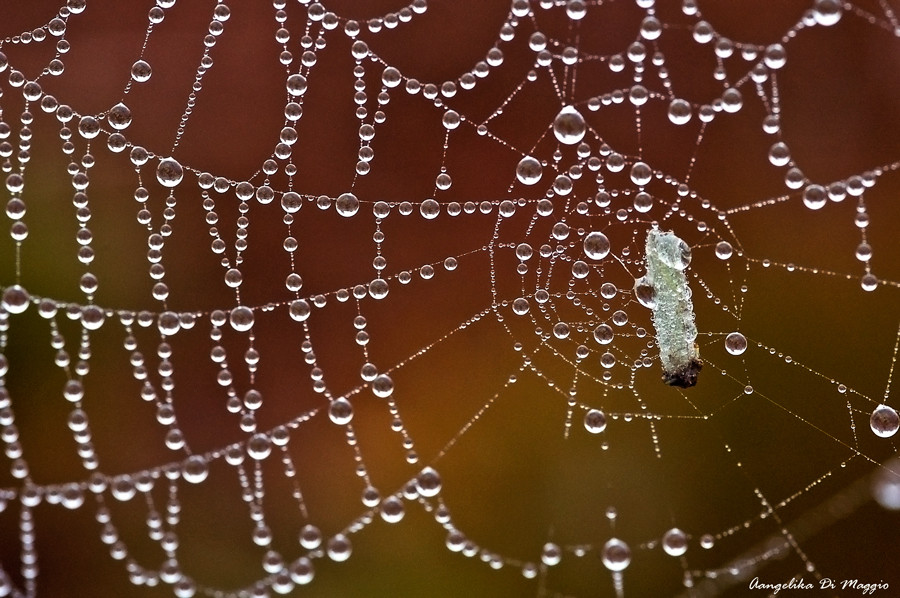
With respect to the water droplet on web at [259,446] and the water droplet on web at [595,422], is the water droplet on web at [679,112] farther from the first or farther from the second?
the water droplet on web at [259,446]

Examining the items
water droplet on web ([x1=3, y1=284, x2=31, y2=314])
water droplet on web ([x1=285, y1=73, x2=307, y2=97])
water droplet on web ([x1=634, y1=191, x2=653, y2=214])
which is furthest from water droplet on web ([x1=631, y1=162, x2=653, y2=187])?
water droplet on web ([x1=3, y1=284, x2=31, y2=314])

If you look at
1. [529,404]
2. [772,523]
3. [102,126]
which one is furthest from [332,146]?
[772,523]

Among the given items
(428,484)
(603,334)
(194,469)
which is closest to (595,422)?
(603,334)

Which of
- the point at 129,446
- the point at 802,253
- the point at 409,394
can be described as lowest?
the point at 129,446

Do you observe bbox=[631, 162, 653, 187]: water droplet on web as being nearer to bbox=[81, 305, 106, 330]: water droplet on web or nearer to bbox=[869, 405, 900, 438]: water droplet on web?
bbox=[869, 405, 900, 438]: water droplet on web

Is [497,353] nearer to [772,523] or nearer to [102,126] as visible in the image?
[772,523]

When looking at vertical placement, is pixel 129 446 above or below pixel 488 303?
below

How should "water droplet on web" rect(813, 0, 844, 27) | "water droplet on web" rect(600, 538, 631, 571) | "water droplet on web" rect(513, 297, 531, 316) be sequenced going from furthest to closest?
1. "water droplet on web" rect(513, 297, 531, 316)
2. "water droplet on web" rect(600, 538, 631, 571)
3. "water droplet on web" rect(813, 0, 844, 27)

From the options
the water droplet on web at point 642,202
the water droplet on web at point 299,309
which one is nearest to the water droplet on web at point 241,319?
the water droplet on web at point 299,309
